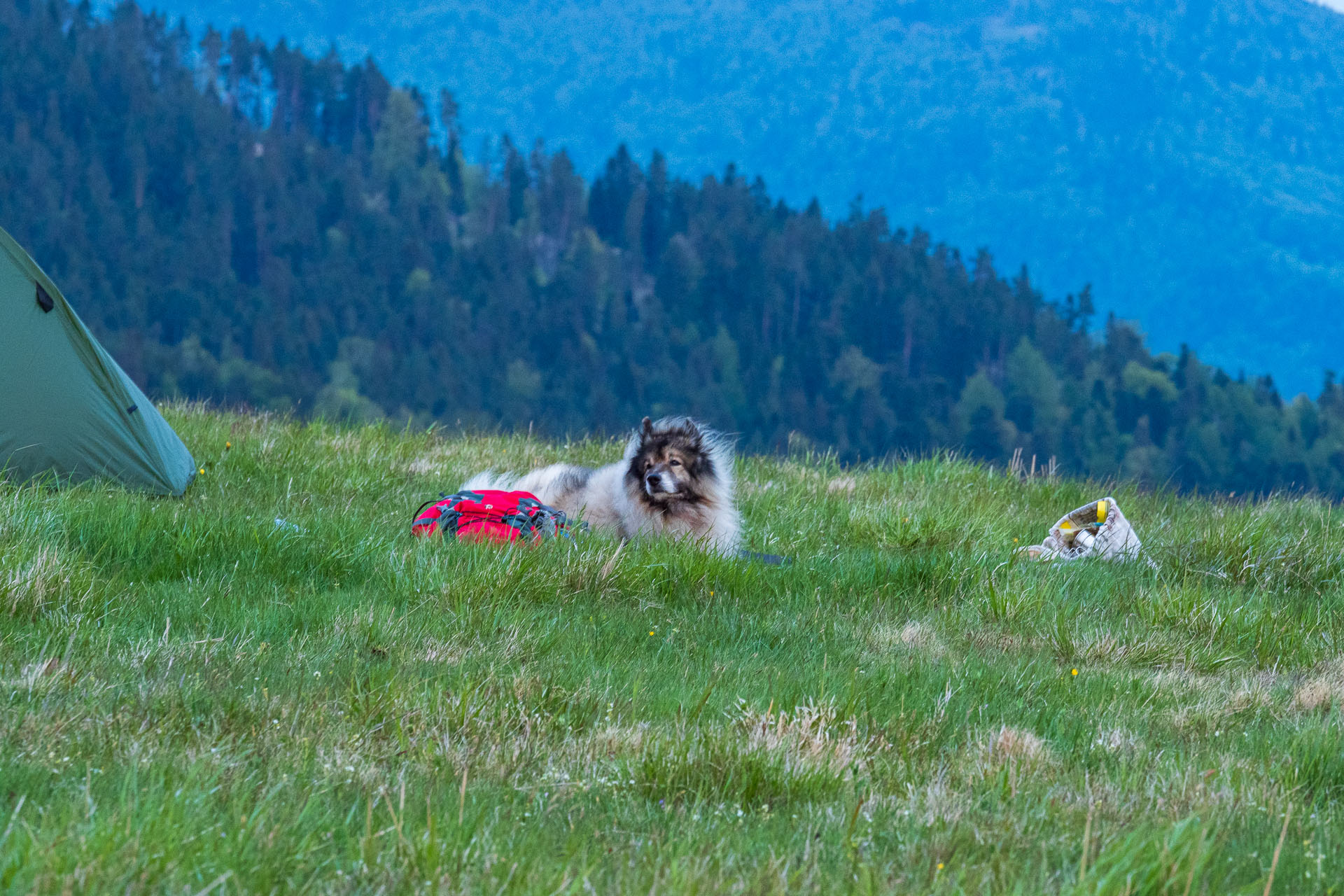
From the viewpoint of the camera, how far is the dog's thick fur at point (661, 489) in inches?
289

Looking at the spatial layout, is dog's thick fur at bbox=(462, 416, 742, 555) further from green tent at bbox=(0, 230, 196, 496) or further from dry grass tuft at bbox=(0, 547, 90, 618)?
dry grass tuft at bbox=(0, 547, 90, 618)

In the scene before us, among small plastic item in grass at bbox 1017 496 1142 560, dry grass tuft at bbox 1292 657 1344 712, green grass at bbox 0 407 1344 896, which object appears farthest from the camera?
small plastic item in grass at bbox 1017 496 1142 560

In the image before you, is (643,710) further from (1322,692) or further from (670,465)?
(670,465)

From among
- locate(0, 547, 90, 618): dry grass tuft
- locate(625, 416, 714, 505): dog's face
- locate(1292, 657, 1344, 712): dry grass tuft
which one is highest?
locate(625, 416, 714, 505): dog's face

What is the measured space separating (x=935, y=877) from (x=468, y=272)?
13308 centimetres

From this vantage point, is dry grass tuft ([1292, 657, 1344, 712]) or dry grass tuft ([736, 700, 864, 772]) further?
dry grass tuft ([1292, 657, 1344, 712])

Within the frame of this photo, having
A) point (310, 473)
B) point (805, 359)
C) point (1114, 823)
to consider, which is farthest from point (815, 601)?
point (805, 359)

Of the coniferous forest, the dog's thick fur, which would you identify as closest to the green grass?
the dog's thick fur

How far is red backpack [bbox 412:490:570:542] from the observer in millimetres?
6219

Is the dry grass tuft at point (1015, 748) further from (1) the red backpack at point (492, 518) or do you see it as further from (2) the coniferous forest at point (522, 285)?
(2) the coniferous forest at point (522, 285)

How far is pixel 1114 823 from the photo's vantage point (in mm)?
3100

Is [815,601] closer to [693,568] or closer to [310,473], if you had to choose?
[693,568]

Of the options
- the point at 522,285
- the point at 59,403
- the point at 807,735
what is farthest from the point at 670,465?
the point at 522,285

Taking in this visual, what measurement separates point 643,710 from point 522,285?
12803 cm
